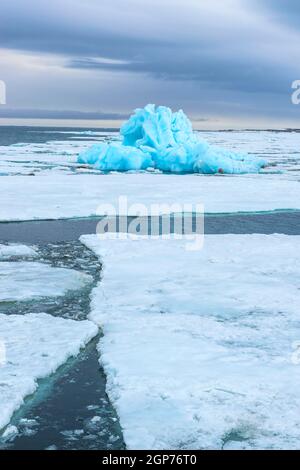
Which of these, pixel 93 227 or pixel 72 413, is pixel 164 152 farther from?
pixel 72 413

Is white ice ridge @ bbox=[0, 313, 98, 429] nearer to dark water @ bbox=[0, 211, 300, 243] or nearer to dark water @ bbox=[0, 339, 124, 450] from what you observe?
dark water @ bbox=[0, 339, 124, 450]

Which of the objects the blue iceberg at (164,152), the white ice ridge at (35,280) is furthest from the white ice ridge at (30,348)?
the blue iceberg at (164,152)

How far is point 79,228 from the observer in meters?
12.1

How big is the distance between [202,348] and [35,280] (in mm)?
2985

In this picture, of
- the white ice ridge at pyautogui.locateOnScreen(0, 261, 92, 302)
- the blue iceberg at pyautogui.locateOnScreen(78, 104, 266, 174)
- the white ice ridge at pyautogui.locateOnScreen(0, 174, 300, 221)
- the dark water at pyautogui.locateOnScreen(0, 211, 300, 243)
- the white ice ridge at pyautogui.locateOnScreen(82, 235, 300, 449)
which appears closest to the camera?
the white ice ridge at pyautogui.locateOnScreen(82, 235, 300, 449)

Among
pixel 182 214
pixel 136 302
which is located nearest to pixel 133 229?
pixel 182 214

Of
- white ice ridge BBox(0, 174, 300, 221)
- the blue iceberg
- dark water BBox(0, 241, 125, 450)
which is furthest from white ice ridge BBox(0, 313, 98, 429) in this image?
the blue iceberg

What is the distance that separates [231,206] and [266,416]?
11.3 m

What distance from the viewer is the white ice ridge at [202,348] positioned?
3.80m

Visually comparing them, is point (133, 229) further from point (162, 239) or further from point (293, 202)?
point (293, 202)

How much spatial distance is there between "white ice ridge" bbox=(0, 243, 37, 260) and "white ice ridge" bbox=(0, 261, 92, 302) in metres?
0.50

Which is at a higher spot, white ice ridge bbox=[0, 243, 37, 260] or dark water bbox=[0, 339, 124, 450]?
white ice ridge bbox=[0, 243, 37, 260]

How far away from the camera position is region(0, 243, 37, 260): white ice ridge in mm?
8867

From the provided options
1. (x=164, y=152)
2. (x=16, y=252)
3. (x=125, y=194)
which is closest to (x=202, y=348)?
(x=16, y=252)
